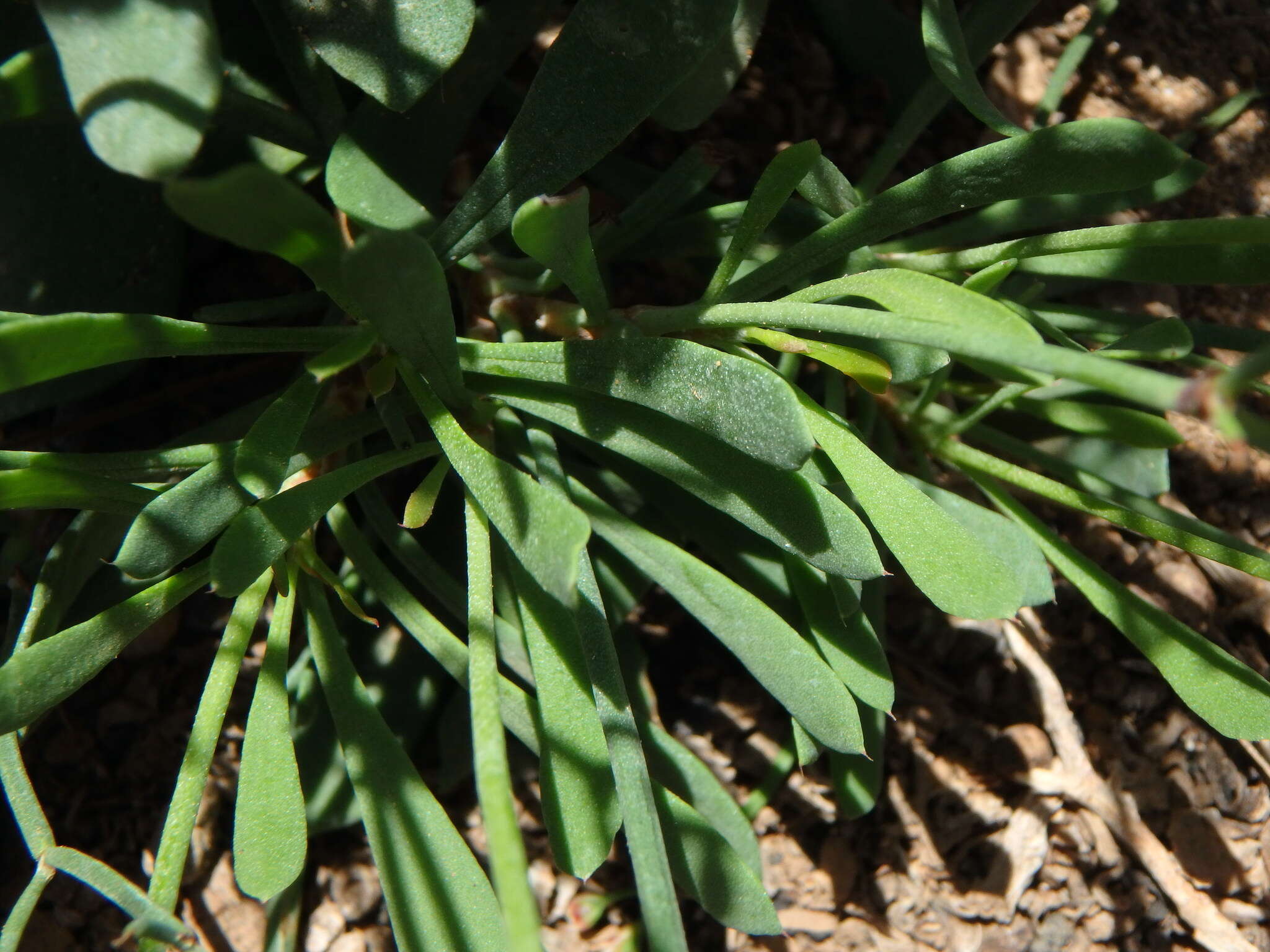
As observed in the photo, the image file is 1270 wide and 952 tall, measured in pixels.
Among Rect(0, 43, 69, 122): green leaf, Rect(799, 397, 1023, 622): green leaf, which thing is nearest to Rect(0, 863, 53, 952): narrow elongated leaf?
Rect(0, 43, 69, 122): green leaf

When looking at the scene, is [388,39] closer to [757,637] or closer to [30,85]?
[30,85]

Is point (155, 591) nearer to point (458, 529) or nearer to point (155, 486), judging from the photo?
point (155, 486)

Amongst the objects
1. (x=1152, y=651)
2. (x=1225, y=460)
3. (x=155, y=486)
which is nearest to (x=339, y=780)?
(x=155, y=486)

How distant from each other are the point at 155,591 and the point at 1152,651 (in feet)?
2.79

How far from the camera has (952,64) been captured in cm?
78

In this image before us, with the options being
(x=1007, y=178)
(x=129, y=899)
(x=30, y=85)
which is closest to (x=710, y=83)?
(x=1007, y=178)

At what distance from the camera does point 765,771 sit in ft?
3.73

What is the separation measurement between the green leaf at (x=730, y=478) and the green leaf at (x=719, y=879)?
27cm

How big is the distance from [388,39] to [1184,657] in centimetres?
84

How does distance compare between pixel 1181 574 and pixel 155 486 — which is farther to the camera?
pixel 1181 574

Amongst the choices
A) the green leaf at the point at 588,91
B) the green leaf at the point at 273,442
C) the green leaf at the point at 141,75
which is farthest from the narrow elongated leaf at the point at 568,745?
the green leaf at the point at 141,75

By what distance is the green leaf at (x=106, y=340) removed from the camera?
1.90 feet

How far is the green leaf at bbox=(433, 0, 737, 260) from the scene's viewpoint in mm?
717

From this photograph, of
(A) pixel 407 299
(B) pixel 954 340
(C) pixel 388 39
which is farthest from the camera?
(C) pixel 388 39
